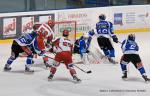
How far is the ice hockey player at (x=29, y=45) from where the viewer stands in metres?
12.4

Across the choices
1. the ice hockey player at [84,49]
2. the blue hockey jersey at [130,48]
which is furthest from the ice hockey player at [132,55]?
the ice hockey player at [84,49]

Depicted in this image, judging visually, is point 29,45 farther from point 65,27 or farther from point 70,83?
point 65,27

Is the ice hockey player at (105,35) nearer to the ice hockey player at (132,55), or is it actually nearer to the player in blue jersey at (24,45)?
the ice hockey player at (132,55)

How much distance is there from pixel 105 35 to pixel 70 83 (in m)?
2.52

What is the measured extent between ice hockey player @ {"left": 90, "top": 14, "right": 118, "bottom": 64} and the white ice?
303mm

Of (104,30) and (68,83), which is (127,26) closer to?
(104,30)

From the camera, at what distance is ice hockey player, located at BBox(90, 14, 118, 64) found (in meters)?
13.6

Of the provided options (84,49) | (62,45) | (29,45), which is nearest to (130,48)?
(62,45)

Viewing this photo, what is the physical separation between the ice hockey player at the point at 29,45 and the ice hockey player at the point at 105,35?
1558 millimetres

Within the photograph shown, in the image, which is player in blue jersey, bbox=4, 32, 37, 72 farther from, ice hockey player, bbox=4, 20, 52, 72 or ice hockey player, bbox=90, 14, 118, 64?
ice hockey player, bbox=90, 14, 118, 64

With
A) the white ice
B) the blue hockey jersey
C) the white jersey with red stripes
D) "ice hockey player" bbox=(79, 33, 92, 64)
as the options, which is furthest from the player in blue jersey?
the blue hockey jersey

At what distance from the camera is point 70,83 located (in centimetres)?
1157

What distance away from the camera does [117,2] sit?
61.2 feet

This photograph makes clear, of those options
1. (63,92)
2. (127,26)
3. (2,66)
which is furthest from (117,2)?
(63,92)
